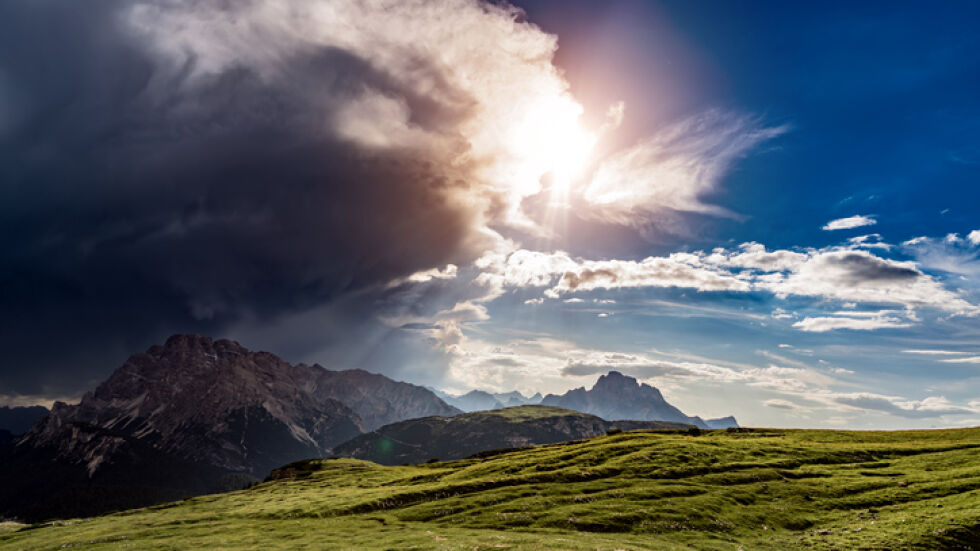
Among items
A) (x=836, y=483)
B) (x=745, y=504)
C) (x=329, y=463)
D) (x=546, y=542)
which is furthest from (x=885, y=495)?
(x=329, y=463)

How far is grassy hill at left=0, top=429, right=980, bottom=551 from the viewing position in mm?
50125

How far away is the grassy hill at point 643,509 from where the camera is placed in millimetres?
50125

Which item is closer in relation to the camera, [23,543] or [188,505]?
[23,543]

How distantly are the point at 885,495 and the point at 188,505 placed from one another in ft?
476

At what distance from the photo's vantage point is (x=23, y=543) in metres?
68.8

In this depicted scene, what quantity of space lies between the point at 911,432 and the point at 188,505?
195 m

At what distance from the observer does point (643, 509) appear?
59.4 metres

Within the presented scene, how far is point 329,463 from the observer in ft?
641

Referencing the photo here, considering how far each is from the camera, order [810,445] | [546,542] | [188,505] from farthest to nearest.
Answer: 1. [188,505]
2. [810,445]
3. [546,542]

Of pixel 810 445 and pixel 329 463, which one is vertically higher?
pixel 810 445

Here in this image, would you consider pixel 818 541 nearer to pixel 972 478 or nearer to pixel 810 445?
pixel 972 478

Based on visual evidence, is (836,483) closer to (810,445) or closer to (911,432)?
(810,445)

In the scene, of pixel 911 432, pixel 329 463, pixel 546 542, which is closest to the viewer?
pixel 546 542

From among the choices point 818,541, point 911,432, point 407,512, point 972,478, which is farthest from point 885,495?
point 911,432
